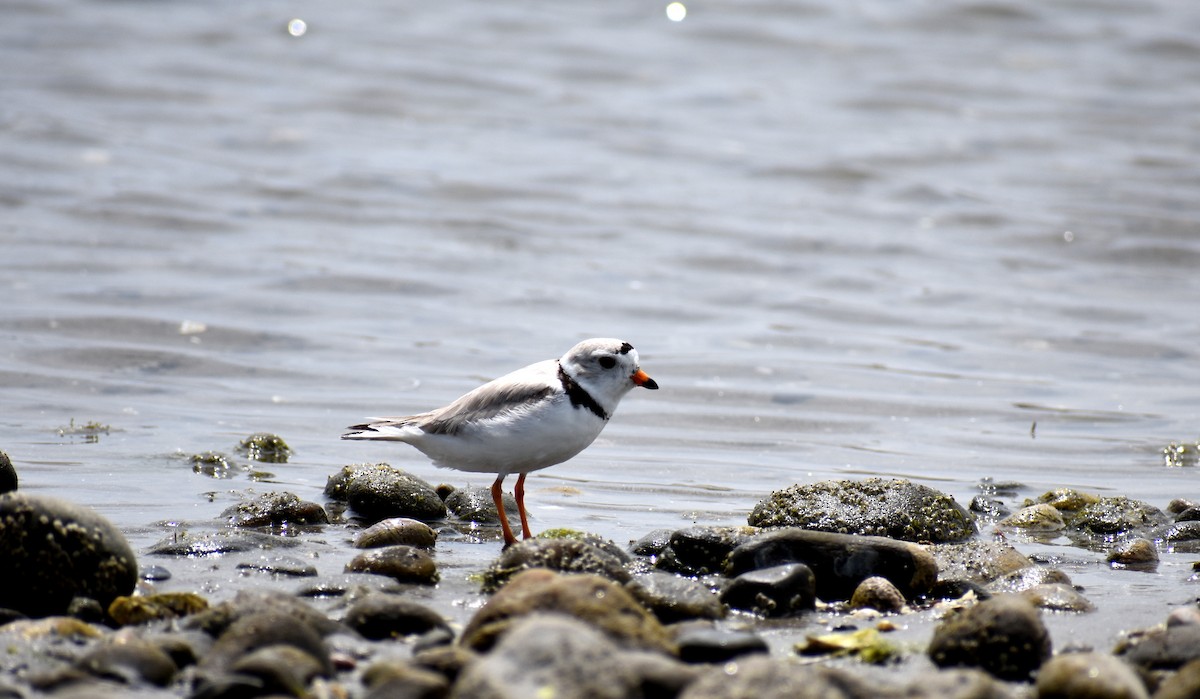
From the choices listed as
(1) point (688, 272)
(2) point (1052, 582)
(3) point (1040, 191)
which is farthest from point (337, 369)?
(3) point (1040, 191)

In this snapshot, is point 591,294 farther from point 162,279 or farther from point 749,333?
point 162,279

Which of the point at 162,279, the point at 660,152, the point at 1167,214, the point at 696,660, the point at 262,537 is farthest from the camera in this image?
the point at 660,152

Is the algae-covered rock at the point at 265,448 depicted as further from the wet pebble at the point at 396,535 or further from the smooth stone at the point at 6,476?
the wet pebble at the point at 396,535

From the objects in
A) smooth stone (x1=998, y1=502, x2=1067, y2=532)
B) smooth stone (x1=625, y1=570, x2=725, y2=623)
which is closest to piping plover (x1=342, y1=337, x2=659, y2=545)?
smooth stone (x1=625, y1=570, x2=725, y2=623)

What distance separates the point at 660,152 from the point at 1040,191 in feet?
18.3

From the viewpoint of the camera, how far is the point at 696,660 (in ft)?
15.7

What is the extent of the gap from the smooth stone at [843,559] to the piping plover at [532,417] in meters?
1.13

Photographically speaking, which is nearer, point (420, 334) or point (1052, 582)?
point (1052, 582)

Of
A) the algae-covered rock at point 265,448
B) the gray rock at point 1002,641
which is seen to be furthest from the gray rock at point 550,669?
the algae-covered rock at point 265,448

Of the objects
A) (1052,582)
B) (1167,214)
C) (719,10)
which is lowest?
(1052,582)

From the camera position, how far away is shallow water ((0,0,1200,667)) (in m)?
9.76

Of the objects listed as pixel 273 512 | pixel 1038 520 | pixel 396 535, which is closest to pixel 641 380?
pixel 396 535

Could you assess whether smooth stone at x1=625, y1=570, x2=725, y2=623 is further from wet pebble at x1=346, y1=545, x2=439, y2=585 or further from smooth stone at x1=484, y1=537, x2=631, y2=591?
wet pebble at x1=346, y1=545, x2=439, y2=585

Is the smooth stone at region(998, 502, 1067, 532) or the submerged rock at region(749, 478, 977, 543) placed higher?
the submerged rock at region(749, 478, 977, 543)
